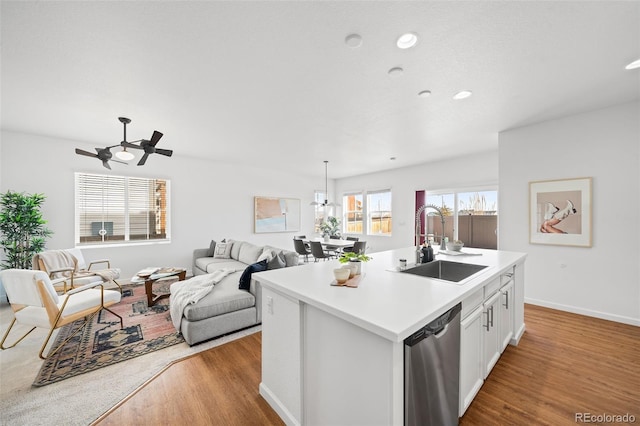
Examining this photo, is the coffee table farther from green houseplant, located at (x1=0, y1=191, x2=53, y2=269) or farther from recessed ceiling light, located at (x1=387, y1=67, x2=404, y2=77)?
recessed ceiling light, located at (x1=387, y1=67, x2=404, y2=77)

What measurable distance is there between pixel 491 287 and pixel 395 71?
197 cm

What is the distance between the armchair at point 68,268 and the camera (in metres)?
3.39

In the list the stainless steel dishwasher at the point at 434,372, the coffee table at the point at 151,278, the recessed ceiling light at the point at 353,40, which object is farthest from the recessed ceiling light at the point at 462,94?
the coffee table at the point at 151,278

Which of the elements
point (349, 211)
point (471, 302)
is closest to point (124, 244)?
point (471, 302)

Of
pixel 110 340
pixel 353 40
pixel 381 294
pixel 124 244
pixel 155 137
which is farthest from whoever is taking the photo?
pixel 124 244

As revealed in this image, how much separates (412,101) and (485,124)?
1493 mm

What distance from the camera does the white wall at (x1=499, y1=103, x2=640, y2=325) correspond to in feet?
9.43

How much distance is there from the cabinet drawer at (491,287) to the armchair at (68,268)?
167 inches

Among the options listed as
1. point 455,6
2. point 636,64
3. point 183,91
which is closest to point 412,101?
point 455,6

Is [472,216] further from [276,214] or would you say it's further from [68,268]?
[68,268]

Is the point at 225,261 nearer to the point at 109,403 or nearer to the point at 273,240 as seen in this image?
the point at 273,240

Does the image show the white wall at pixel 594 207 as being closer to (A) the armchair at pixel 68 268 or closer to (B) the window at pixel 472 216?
(B) the window at pixel 472 216

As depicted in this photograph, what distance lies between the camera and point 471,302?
1.59 meters

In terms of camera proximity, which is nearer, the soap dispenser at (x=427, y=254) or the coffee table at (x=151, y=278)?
the soap dispenser at (x=427, y=254)
